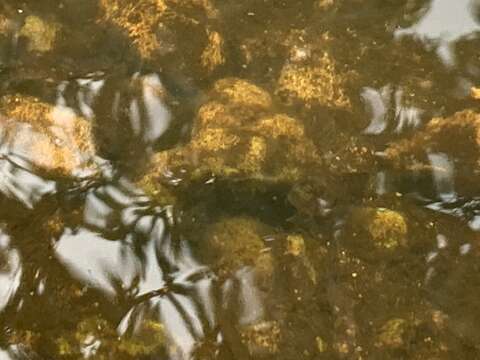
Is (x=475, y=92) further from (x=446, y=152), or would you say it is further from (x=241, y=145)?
(x=241, y=145)

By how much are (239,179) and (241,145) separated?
0.26 feet

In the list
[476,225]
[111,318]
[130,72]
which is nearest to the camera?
[111,318]

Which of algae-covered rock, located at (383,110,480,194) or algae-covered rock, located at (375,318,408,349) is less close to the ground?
algae-covered rock, located at (383,110,480,194)

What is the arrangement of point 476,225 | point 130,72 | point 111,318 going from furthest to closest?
1. point 130,72
2. point 476,225
3. point 111,318

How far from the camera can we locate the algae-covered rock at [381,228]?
130 cm

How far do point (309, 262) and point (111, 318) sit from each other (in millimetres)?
377

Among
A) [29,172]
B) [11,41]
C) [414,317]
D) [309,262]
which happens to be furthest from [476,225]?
[11,41]

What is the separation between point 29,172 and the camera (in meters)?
1.33

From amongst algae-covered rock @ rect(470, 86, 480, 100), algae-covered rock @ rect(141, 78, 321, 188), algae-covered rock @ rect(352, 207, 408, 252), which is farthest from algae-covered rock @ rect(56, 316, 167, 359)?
algae-covered rock @ rect(470, 86, 480, 100)

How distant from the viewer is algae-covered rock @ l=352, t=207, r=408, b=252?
1.30m

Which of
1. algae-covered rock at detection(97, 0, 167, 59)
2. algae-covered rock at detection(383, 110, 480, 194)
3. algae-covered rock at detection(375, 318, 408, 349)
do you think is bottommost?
algae-covered rock at detection(375, 318, 408, 349)

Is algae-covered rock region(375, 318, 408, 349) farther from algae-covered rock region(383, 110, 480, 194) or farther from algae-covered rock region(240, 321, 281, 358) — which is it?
algae-covered rock region(383, 110, 480, 194)

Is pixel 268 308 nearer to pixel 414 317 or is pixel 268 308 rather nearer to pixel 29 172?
pixel 414 317

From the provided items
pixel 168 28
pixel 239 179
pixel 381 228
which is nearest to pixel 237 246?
pixel 239 179
